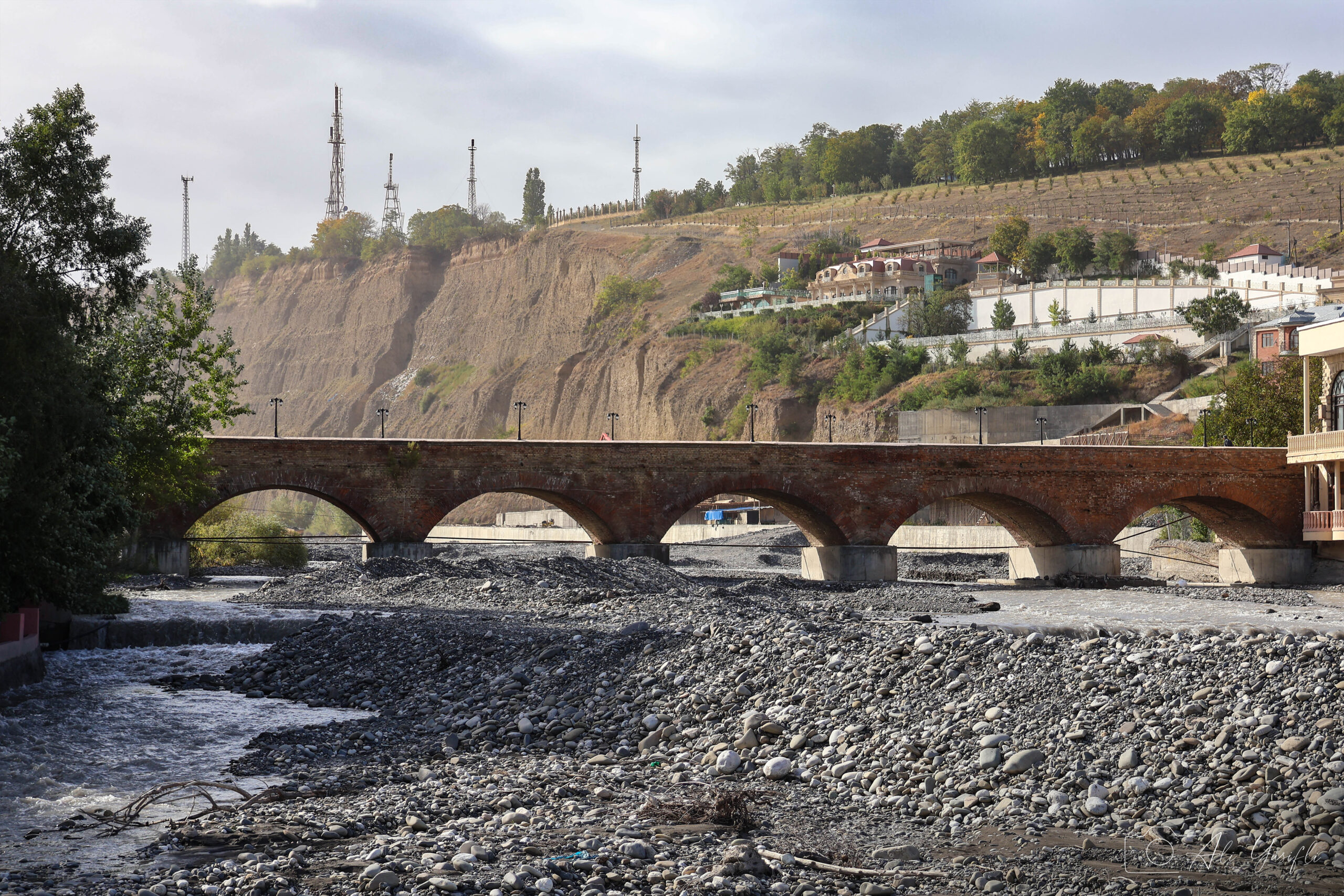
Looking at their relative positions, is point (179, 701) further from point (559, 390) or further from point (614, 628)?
point (559, 390)

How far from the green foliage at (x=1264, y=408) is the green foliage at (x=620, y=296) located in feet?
187

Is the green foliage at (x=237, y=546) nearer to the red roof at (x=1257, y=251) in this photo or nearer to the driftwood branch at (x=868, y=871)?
the driftwood branch at (x=868, y=871)

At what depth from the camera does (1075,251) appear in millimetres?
80562

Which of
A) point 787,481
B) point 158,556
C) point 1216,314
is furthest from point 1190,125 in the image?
point 158,556

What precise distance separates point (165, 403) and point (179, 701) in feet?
43.6

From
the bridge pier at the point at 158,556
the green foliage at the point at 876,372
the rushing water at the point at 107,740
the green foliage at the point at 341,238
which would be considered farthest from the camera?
the green foliage at the point at 341,238

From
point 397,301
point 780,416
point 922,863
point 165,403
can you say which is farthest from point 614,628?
point 397,301

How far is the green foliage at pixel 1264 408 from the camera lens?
42.8m

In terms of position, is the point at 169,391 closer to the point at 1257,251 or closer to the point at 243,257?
the point at 1257,251

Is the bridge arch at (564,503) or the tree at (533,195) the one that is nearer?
the bridge arch at (564,503)

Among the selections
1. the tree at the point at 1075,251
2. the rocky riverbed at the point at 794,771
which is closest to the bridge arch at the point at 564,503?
the rocky riverbed at the point at 794,771

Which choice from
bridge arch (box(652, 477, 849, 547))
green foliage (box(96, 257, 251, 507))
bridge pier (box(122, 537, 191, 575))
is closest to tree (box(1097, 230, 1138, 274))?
bridge arch (box(652, 477, 849, 547))

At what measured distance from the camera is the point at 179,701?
51.3ft

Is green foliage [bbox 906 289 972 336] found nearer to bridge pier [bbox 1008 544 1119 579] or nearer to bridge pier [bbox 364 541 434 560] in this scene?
bridge pier [bbox 1008 544 1119 579]
